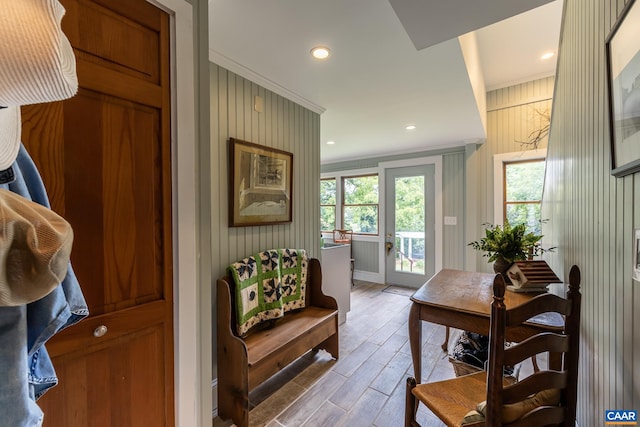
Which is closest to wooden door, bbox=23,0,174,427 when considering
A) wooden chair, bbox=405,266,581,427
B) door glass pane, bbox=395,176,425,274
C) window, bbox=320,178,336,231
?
wooden chair, bbox=405,266,581,427

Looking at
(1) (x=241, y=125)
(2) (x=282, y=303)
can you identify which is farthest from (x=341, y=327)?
(1) (x=241, y=125)

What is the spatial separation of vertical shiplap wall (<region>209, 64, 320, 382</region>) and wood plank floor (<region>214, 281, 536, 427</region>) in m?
0.54

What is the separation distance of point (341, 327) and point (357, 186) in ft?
9.43

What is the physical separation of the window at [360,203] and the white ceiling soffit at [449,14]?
355 centimetres

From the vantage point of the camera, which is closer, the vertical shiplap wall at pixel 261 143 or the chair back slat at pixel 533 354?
the chair back slat at pixel 533 354

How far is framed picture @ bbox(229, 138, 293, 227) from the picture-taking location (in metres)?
2.03

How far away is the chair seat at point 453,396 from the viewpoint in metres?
1.10

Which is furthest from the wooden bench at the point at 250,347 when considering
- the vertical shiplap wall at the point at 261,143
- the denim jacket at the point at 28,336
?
the denim jacket at the point at 28,336

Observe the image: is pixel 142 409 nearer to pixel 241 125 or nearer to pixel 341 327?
pixel 241 125

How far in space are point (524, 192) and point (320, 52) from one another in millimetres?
3356

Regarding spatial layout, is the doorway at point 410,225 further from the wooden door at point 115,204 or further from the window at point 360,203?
the wooden door at point 115,204

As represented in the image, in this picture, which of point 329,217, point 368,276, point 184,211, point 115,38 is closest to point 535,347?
point 184,211

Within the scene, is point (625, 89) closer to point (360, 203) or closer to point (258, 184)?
point (258, 184)

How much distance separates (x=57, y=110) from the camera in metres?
0.77
